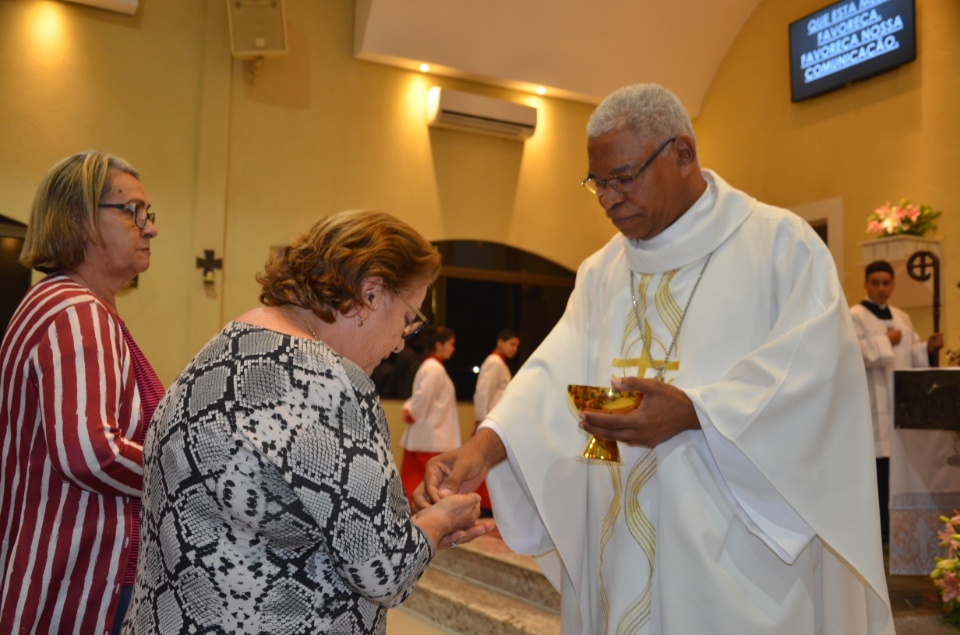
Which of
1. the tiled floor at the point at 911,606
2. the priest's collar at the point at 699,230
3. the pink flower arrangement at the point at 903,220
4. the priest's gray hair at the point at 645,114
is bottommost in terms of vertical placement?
the tiled floor at the point at 911,606

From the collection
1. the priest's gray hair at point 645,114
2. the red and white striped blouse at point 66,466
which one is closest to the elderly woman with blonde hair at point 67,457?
the red and white striped blouse at point 66,466

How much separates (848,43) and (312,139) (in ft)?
15.8


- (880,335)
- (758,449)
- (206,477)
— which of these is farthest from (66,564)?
(880,335)

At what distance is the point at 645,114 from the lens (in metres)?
2.10

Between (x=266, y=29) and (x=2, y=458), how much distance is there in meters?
6.25

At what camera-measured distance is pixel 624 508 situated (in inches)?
81.1

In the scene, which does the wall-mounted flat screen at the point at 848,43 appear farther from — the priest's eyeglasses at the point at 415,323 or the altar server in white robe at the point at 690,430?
the priest's eyeglasses at the point at 415,323

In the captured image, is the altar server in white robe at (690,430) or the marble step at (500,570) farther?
the marble step at (500,570)

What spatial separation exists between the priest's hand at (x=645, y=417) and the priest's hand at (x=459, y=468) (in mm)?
336

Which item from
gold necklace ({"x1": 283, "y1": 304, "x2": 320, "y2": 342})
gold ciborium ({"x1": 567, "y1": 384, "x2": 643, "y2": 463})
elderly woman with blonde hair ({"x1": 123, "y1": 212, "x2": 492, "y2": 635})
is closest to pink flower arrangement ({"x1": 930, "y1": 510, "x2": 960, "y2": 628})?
gold ciborium ({"x1": 567, "y1": 384, "x2": 643, "y2": 463})

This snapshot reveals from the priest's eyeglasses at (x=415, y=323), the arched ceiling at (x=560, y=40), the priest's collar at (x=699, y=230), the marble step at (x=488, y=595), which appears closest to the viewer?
the priest's eyeglasses at (x=415, y=323)

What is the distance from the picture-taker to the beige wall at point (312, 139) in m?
7.03

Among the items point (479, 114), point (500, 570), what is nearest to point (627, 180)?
point (500, 570)

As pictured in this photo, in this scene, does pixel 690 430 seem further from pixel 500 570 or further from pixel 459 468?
pixel 500 570
